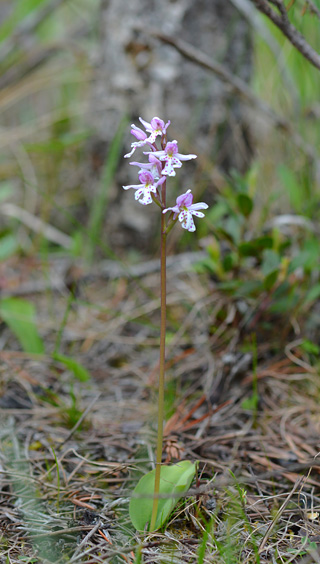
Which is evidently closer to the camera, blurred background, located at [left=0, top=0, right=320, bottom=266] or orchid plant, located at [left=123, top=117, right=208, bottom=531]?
orchid plant, located at [left=123, top=117, right=208, bottom=531]

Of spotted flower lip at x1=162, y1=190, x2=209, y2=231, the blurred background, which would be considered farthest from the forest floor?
spotted flower lip at x1=162, y1=190, x2=209, y2=231

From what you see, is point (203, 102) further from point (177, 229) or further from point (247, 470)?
point (247, 470)

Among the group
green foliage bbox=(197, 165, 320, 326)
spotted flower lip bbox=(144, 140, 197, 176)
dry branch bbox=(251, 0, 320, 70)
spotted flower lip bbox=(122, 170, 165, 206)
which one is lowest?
green foliage bbox=(197, 165, 320, 326)

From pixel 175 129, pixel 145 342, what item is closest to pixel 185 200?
pixel 145 342

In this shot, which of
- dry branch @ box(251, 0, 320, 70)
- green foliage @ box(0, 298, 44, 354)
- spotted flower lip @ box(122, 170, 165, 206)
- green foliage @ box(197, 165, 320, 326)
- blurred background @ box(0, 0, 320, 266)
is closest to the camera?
spotted flower lip @ box(122, 170, 165, 206)

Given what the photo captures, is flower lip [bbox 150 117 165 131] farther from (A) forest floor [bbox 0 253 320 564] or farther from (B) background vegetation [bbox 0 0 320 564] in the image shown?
(A) forest floor [bbox 0 253 320 564]

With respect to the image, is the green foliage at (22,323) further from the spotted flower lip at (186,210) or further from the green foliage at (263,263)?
the spotted flower lip at (186,210)

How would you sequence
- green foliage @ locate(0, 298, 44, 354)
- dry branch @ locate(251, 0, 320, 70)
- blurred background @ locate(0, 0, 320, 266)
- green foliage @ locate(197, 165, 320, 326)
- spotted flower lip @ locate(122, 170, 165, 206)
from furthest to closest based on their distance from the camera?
blurred background @ locate(0, 0, 320, 266) < green foliage @ locate(0, 298, 44, 354) < green foliage @ locate(197, 165, 320, 326) < dry branch @ locate(251, 0, 320, 70) < spotted flower lip @ locate(122, 170, 165, 206)

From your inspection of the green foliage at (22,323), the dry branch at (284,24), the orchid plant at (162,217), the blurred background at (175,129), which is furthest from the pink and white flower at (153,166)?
the green foliage at (22,323)
